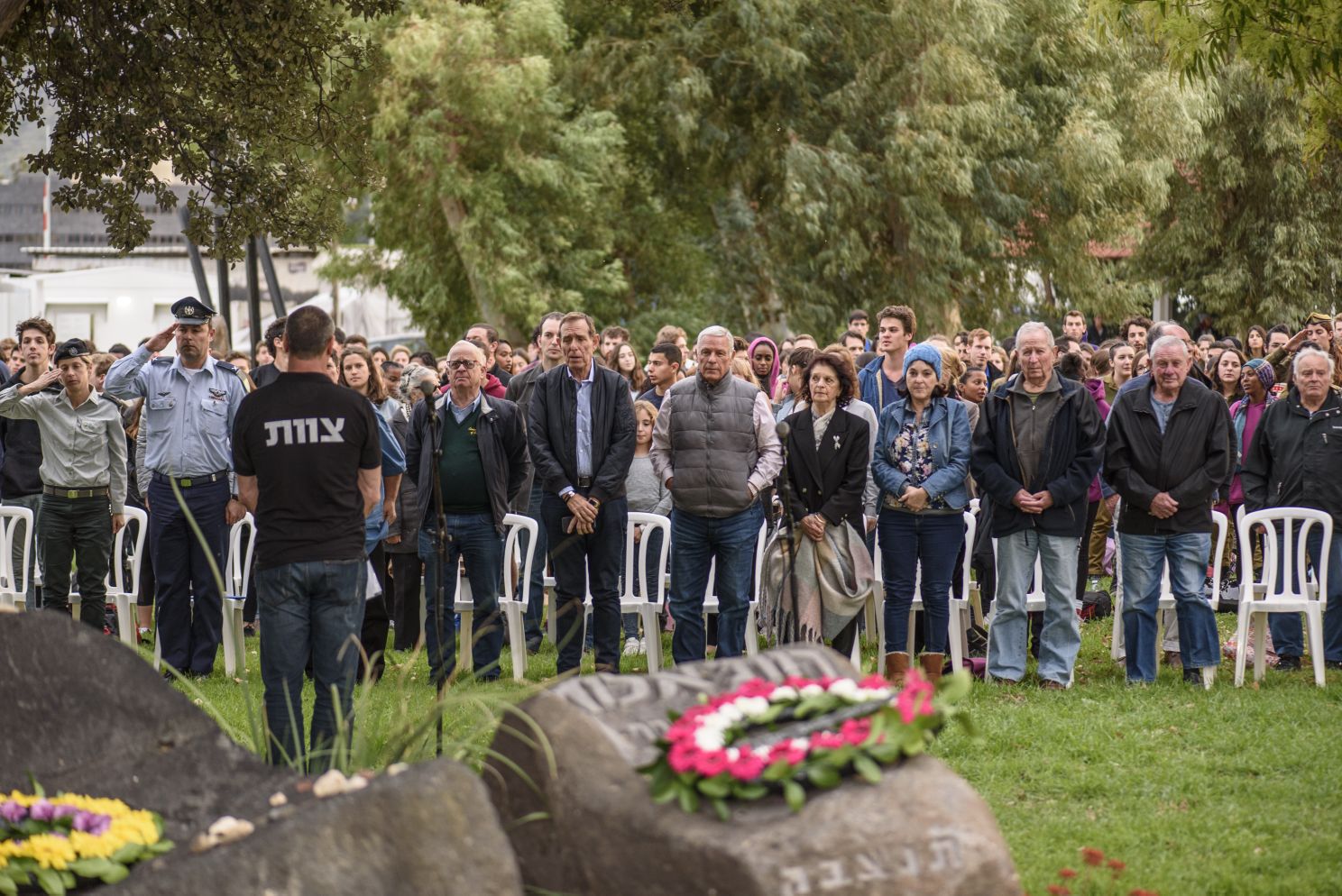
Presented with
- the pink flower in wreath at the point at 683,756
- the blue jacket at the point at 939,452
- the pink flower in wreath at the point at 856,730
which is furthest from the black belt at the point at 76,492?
the pink flower in wreath at the point at 856,730

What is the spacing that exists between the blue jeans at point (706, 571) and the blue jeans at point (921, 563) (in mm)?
872

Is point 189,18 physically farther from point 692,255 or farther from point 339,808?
point 692,255

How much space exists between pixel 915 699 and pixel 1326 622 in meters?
7.03

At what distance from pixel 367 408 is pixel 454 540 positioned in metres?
3.04

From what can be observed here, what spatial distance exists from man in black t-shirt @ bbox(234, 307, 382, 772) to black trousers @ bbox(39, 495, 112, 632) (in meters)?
4.15

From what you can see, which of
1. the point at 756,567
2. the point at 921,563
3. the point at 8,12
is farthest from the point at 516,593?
the point at 8,12

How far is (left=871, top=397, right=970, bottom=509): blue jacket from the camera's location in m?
10.2

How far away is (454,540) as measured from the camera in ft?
34.3

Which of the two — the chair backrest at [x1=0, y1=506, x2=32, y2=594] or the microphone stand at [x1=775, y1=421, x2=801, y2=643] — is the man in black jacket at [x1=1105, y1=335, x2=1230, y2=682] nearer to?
the microphone stand at [x1=775, y1=421, x2=801, y2=643]

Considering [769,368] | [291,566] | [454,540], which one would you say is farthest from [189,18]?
[769,368]

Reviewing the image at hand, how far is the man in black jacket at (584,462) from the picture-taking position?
10383mm

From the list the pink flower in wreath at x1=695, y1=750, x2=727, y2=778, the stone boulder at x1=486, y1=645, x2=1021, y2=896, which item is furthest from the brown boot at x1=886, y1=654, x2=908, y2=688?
the pink flower in wreath at x1=695, y1=750, x2=727, y2=778

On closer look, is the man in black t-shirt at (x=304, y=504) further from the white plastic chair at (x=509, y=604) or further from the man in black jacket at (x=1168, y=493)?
the man in black jacket at (x=1168, y=493)

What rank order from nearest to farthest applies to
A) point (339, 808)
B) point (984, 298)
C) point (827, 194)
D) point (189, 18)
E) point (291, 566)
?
point (339, 808), point (291, 566), point (189, 18), point (827, 194), point (984, 298)
